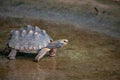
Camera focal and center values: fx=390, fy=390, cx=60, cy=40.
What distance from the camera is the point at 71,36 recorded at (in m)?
9.31

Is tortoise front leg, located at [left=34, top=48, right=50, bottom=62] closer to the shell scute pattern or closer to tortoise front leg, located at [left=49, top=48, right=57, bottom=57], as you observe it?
the shell scute pattern

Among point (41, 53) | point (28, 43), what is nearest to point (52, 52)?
point (41, 53)

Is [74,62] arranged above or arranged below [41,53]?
below

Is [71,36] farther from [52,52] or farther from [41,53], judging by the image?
[41,53]

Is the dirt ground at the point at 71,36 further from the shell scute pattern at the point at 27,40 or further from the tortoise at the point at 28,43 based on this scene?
the shell scute pattern at the point at 27,40

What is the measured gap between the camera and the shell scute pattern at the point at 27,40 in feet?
24.5

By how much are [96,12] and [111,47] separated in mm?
2872

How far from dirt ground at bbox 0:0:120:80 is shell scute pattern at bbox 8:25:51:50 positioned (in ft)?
0.88

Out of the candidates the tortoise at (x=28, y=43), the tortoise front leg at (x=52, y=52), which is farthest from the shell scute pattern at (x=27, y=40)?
the tortoise front leg at (x=52, y=52)

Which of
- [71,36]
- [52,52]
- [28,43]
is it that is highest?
A: [28,43]

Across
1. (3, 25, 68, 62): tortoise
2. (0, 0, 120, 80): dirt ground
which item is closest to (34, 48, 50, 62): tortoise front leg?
(3, 25, 68, 62): tortoise

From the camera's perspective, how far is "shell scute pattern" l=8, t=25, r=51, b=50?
24.5 ft

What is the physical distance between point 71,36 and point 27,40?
2.02 meters

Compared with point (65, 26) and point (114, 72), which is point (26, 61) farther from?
point (65, 26)
